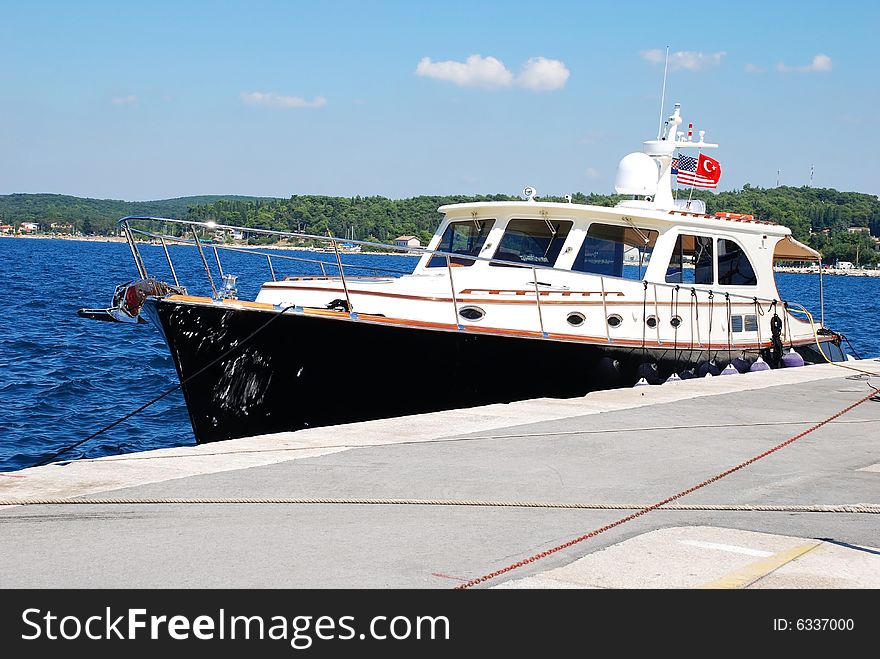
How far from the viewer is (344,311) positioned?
10.1m

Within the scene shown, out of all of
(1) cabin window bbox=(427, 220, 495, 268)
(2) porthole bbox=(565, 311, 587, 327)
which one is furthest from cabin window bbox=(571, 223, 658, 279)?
(1) cabin window bbox=(427, 220, 495, 268)

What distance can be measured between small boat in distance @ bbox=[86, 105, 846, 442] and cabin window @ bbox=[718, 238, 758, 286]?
32 mm

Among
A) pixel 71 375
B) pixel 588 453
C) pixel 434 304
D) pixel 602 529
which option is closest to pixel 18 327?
pixel 71 375

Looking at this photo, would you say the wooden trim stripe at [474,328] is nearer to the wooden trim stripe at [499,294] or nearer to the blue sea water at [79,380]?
the wooden trim stripe at [499,294]

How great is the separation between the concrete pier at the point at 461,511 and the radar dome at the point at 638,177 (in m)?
6.01

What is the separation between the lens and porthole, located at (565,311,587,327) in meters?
11.5

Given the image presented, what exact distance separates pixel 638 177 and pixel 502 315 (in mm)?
4427

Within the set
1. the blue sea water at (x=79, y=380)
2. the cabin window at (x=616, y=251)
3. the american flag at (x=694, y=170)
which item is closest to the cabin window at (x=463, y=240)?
the blue sea water at (x=79, y=380)

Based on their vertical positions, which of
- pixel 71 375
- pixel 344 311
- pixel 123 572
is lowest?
pixel 71 375

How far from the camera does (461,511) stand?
19.0ft

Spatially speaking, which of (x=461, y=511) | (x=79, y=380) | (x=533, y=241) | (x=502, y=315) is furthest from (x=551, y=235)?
(x=79, y=380)

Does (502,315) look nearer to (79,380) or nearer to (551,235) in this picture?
(551,235)
